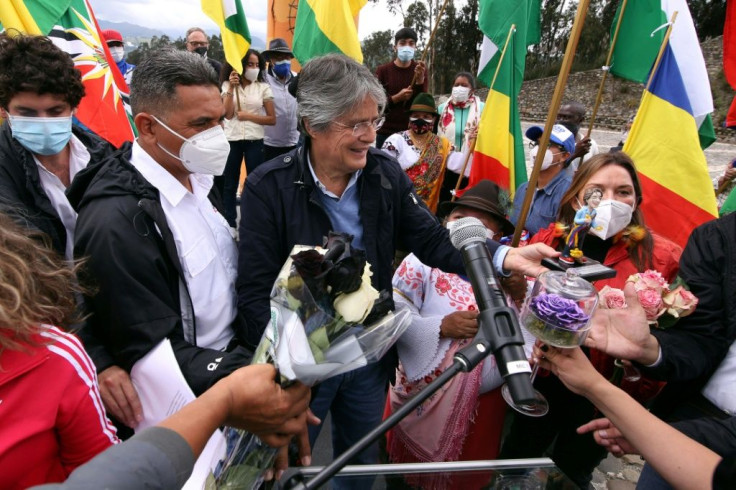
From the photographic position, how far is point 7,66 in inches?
76.5

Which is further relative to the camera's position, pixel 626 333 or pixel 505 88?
pixel 505 88

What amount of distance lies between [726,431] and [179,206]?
1893 millimetres

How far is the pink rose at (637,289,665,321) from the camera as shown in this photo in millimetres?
1551

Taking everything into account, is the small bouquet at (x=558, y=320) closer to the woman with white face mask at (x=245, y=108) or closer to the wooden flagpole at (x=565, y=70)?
the wooden flagpole at (x=565, y=70)

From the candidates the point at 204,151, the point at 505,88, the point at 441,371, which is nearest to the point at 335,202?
the point at 204,151

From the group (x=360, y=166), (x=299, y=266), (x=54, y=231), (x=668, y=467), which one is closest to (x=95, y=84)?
(x=54, y=231)

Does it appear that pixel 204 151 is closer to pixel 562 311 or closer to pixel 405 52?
pixel 562 311

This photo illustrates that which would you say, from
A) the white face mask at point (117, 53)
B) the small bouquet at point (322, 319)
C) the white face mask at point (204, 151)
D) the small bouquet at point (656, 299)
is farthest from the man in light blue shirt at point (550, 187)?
the white face mask at point (117, 53)

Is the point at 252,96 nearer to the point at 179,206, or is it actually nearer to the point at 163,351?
the point at 179,206

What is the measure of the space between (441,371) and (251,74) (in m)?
4.70

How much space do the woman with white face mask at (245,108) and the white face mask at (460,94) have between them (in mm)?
2265

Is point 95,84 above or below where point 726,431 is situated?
above

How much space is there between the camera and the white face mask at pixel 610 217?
2061 millimetres

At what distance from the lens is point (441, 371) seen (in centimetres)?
210
